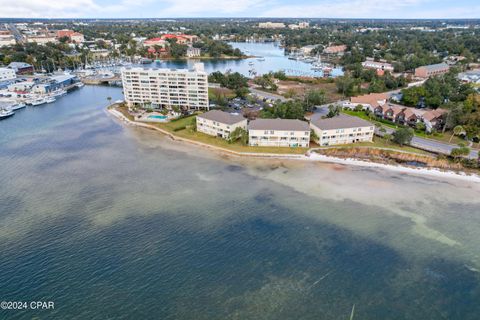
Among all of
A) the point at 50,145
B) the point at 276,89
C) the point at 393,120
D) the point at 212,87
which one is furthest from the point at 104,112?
the point at 393,120

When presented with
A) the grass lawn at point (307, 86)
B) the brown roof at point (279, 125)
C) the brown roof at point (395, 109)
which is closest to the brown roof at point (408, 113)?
the brown roof at point (395, 109)

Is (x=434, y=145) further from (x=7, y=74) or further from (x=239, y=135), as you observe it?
(x=7, y=74)

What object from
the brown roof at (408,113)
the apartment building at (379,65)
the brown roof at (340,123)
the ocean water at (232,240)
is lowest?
the ocean water at (232,240)

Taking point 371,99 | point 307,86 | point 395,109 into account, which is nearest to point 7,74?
point 307,86

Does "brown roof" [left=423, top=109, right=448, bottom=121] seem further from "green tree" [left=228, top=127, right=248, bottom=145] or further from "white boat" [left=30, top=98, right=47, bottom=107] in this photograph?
"white boat" [left=30, top=98, right=47, bottom=107]

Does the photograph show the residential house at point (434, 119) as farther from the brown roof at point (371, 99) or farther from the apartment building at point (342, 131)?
the apartment building at point (342, 131)
